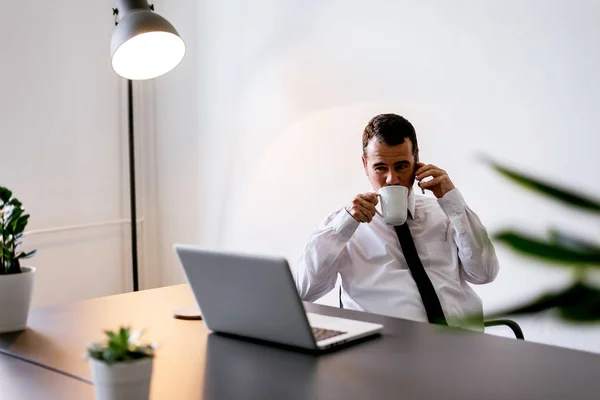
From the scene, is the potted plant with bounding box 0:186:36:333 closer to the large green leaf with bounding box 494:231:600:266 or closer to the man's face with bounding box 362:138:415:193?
the man's face with bounding box 362:138:415:193

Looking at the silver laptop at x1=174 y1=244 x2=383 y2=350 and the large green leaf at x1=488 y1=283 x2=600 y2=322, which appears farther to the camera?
the silver laptop at x1=174 y1=244 x2=383 y2=350

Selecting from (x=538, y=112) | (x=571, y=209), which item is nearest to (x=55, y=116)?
(x=538, y=112)

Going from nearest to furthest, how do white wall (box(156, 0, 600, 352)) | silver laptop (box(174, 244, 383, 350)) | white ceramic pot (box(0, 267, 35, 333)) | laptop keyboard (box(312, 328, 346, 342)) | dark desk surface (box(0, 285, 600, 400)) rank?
dark desk surface (box(0, 285, 600, 400))
silver laptop (box(174, 244, 383, 350))
laptop keyboard (box(312, 328, 346, 342))
white ceramic pot (box(0, 267, 35, 333))
white wall (box(156, 0, 600, 352))

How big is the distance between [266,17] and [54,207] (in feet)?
4.57

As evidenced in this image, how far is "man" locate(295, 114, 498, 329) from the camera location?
2.12 meters

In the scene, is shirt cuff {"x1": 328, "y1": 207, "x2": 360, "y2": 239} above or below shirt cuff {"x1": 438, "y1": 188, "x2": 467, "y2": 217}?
below

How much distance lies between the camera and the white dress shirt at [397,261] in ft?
6.99

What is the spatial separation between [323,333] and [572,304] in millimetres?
1218

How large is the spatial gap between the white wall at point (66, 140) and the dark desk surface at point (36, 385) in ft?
7.12

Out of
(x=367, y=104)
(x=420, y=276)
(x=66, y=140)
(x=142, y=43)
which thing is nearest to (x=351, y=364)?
(x=420, y=276)

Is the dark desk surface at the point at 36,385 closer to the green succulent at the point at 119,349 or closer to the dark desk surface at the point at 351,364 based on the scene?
the dark desk surface at the point at 351,364

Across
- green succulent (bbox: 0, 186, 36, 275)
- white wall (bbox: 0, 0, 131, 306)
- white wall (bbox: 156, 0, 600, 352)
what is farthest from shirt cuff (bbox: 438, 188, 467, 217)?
white wall (bbox: 0, 0, 131, 306)

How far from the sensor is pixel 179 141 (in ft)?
12.6

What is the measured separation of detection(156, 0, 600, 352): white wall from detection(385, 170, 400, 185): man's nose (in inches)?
14.5
